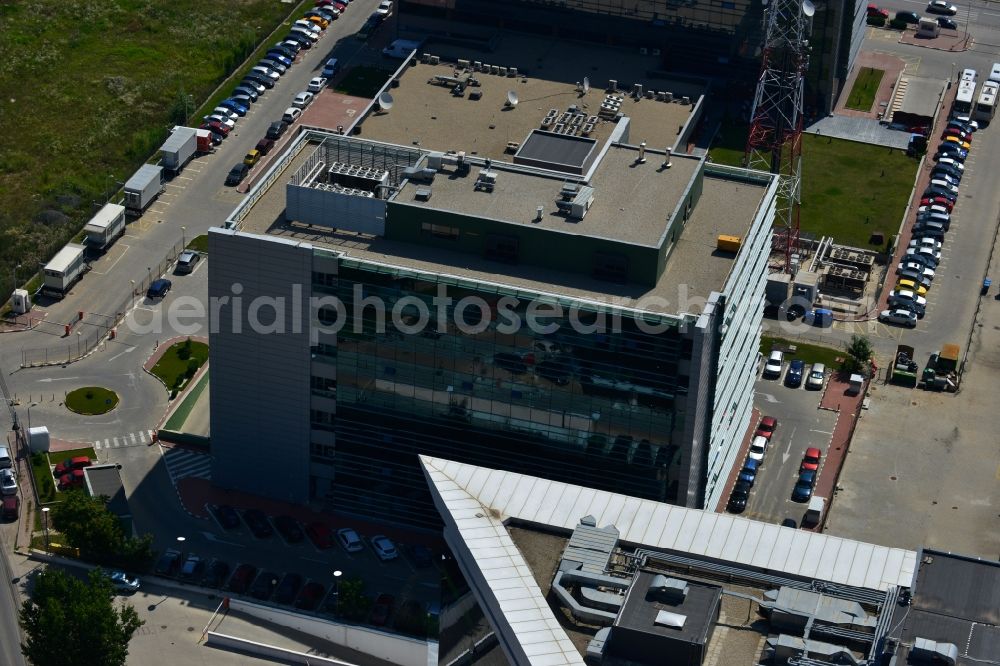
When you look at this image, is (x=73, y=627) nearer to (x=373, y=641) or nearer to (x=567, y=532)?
(x=373, y=641)

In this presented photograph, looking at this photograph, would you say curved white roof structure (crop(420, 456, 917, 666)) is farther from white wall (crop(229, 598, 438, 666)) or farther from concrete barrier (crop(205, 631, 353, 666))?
concrete barrier (crop(205, 631, 353, 666))

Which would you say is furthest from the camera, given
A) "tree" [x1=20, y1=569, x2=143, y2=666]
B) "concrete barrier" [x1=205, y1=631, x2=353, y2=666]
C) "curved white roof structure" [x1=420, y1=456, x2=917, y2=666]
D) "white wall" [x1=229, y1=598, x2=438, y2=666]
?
"white wall" [x1=229, y1=598, x2=438, y2=666]

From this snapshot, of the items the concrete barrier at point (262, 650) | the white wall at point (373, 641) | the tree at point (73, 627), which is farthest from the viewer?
the white wall at point (373, 641)

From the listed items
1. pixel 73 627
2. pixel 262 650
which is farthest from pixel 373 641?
pixel 73 627

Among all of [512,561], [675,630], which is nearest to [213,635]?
[512,561]

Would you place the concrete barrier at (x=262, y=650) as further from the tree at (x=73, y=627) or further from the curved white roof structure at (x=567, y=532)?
the curved white roof structure at (x=567, y=532)

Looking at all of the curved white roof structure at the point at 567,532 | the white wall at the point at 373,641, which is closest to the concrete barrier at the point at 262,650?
the white wall at the point at 373,641

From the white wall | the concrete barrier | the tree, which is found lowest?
the tree

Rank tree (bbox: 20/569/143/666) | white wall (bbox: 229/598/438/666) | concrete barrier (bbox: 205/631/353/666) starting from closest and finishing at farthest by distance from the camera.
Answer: tree (bbox: 20/569/143/666) → concrete barrier (bbox: 205/631/353/666) → white wall (bbox: 229/598/438/666)

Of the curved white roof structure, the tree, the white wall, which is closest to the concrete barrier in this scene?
the white wall

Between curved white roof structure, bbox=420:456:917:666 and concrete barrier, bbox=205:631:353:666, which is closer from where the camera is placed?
curved white roof structure, bbox=420:456:917:666
